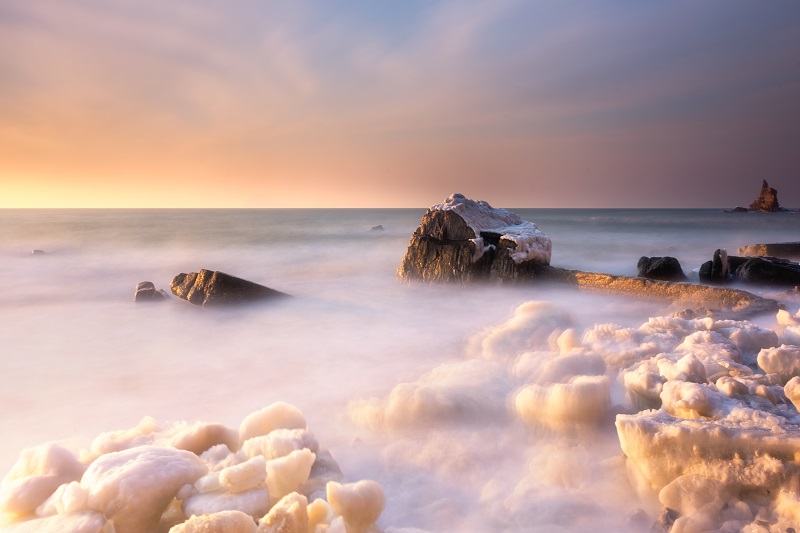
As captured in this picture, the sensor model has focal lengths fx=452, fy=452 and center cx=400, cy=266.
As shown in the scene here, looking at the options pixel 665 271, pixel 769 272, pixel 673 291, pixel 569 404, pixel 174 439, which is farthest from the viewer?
pixel 665 271

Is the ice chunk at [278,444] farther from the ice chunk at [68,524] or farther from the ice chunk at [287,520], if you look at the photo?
the ice chunk at [68,524]

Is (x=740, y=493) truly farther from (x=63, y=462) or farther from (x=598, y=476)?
(x=63, y=462)

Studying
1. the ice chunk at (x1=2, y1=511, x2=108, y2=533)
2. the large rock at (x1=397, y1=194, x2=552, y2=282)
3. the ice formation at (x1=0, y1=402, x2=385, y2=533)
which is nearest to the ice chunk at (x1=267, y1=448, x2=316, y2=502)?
the ice formation at (x1=0, y1=402, x2=385, y2=533)

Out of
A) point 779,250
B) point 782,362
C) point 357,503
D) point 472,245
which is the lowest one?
point 357,503

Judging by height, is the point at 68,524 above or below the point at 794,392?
below

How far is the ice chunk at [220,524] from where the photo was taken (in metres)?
1.67

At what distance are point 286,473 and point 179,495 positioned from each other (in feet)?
1.48

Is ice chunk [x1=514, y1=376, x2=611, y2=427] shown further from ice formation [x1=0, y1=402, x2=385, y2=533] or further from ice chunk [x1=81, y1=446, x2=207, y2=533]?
ice chunk [x1=81, y1=446, x2=207, y2=533]

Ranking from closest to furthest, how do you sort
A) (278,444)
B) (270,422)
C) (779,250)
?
(278,444) → (270,422) → (779,250)

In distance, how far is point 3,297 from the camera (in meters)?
9.59

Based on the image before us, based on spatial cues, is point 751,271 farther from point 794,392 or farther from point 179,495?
point 179,495

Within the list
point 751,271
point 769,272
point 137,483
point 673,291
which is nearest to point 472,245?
point 673,291

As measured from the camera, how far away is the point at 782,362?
2.87 metres

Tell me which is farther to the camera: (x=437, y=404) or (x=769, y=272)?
(x=769, y=272)
